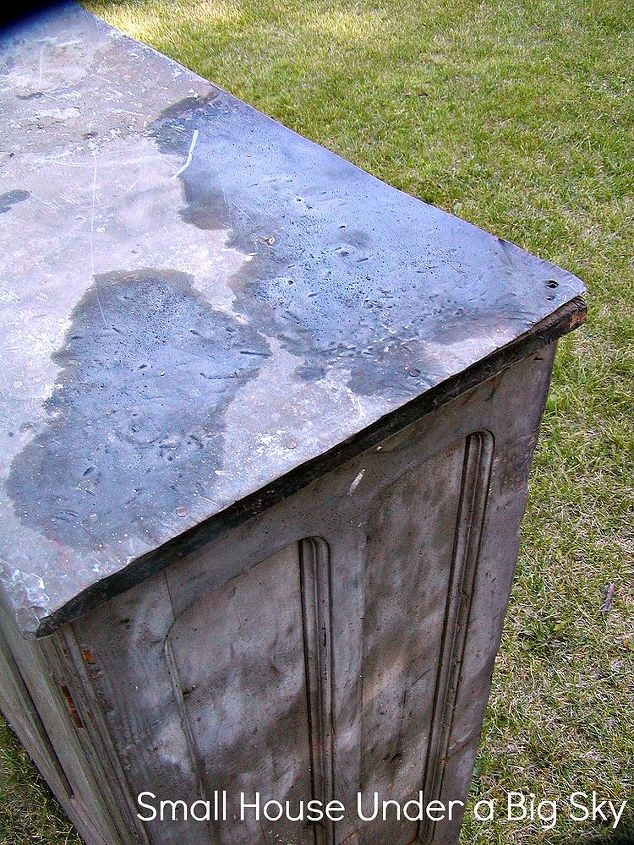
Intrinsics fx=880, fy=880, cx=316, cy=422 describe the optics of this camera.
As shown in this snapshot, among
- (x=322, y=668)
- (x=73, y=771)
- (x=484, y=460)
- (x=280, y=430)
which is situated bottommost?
(x=73, y=771)

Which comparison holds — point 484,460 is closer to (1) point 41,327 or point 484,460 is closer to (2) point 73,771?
(1) point 41,327

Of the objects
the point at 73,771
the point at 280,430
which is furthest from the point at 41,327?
the point at 73,771

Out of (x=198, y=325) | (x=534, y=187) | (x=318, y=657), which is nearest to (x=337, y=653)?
(x=318, y=657)

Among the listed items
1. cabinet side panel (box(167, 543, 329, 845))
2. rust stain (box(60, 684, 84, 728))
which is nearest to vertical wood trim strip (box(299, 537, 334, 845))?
cabinet side panel (box(167, 543, 329, 845))

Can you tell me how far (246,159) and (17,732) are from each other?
155 cm

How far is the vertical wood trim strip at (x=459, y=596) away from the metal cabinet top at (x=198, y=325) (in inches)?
8.8

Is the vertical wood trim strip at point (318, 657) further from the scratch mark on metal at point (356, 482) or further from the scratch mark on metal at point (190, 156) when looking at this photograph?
the scratch mark on metal at point (190, 156)

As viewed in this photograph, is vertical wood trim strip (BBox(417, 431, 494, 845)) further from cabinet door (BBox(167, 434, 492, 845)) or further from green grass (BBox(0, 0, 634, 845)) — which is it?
green grass (BBox(0, 0, 634, 845))

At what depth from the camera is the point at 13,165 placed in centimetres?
158

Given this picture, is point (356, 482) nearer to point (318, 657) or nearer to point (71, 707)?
point (318, 657)

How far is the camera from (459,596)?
152 centimetres

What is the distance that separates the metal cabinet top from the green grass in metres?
1.43

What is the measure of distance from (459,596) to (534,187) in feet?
10.2

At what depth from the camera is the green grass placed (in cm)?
224
